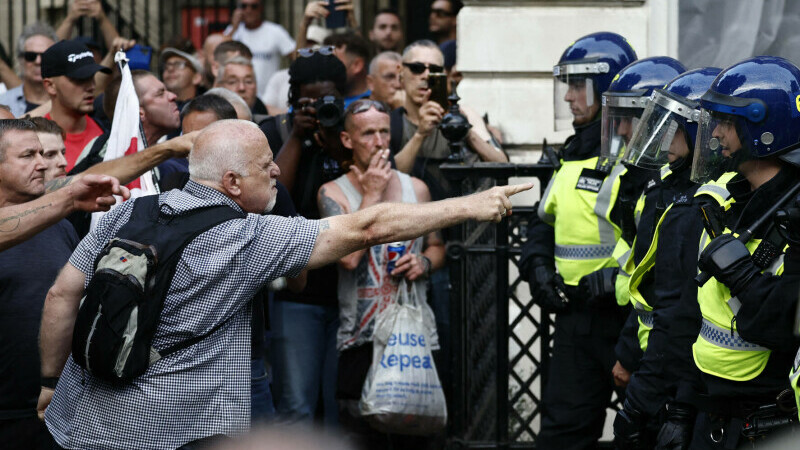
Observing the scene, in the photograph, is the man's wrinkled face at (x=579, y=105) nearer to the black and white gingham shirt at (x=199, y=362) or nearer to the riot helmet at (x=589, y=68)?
the riot helmet at (x=589, y=68)

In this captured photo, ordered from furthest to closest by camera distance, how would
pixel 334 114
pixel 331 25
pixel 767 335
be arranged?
pixel 331 25, pixel 334 114, pixel 767 335

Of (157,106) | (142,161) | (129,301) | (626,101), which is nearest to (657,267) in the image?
(626,101)

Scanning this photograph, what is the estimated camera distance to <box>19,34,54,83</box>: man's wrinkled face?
28.0ft

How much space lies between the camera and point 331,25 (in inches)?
362

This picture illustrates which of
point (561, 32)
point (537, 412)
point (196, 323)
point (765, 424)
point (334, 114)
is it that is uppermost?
point (561, 32)

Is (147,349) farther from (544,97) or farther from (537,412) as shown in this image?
(544,97)

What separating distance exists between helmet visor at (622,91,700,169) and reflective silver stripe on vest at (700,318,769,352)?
1065 mm

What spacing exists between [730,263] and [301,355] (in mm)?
3075

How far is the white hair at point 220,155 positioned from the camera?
448 centimetres

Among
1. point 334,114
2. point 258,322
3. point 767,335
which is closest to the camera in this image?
point 767,335

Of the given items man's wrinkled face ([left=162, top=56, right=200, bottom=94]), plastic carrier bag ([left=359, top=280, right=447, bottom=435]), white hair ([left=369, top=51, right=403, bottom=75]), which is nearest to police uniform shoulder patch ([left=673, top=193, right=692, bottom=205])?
plastic carrier bag ([left=359, top=280, right=447, bottom=435])

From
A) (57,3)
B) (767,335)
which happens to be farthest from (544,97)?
(57,3)

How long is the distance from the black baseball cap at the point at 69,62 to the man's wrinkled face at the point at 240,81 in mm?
984

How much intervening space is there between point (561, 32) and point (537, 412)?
2.69 metres
